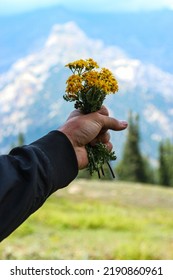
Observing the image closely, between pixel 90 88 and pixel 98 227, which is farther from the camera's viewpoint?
pixel 98 227

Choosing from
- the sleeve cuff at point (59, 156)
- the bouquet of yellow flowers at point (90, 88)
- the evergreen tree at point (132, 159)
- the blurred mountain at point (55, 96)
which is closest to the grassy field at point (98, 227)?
the bouquet of yellow flowers at point (90, 88)

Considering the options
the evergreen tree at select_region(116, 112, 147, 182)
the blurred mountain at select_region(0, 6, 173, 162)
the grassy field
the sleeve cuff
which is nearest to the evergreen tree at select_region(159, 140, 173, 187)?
the evergreen tree at select_region(116, 112, 147, 182)

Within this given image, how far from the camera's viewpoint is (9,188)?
128cm

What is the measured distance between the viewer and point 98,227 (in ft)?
35.2

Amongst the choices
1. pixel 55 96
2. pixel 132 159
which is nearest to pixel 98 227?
pixel 132 159

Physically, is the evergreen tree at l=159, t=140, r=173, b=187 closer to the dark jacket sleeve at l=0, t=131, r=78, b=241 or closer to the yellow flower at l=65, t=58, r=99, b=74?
the yellow flower at l=65, t=58, r=99, b=74

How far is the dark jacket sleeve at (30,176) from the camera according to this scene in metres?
1.29

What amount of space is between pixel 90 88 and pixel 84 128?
0.51 ft

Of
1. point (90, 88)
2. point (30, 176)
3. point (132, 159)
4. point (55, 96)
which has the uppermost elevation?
point (90, 88)

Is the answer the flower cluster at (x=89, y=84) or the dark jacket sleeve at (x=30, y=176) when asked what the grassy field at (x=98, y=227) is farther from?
the dark jacket sleeve at (x=30, y=176)

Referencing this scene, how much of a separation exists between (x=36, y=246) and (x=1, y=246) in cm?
45

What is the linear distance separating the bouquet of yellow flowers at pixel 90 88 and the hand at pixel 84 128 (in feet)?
0.08

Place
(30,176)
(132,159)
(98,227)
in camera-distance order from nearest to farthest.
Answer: (30,176) < (98,227) < (132,159)

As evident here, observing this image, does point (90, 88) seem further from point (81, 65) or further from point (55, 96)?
point (55, 96)
